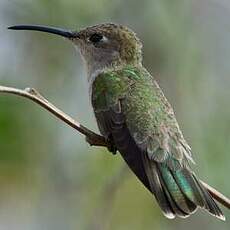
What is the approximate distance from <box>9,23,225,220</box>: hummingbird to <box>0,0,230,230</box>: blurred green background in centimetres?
49

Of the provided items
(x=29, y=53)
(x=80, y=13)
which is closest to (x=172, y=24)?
(x=80, y=13)

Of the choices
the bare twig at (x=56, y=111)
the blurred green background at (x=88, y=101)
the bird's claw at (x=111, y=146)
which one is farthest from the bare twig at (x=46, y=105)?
the blurred green background at (x=88, y=101)

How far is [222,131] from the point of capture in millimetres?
5371

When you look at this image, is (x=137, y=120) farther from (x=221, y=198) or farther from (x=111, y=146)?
Result: (x=221, y=198)

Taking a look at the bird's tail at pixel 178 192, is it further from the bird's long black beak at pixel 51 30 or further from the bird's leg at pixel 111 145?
the bird's long black beak at pixel 51 30

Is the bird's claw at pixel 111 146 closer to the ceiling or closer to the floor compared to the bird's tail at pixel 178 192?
closer to the ceiling

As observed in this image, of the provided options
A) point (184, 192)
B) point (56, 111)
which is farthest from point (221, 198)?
point (56, 111)

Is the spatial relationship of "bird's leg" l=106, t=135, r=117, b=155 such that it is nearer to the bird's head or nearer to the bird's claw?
the bird's claw

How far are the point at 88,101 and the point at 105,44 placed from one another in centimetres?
69

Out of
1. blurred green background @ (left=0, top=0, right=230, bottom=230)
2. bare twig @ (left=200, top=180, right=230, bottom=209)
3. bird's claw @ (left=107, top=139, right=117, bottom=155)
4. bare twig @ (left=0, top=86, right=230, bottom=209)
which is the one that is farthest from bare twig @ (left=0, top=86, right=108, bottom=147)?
blurred green background @ (left=0, top=0, right=230, bottom=230)

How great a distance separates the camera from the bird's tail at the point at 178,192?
13.0 ft

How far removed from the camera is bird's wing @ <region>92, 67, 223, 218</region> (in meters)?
4.08

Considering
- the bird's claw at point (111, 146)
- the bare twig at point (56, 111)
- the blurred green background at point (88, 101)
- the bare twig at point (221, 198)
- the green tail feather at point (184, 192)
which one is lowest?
the bare twig at point (221, 198)

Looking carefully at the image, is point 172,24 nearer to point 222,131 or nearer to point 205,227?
point 222,131
